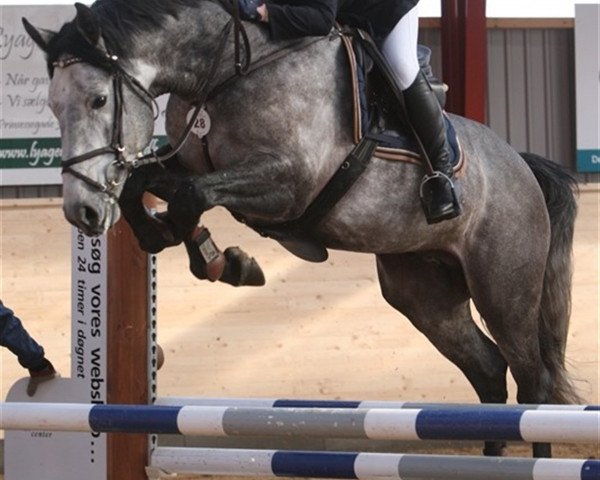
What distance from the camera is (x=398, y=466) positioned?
11.2 ft

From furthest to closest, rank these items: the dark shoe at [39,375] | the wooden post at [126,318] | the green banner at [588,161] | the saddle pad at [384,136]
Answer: the green banner at [588,161] < the dark shoe at [39,375] < the wooden post at [126,318] < the saddle pad at [384,136]

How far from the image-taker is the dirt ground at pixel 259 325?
23.7 ft

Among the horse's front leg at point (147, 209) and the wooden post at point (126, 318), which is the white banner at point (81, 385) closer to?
the wooden post at point (126, 318)

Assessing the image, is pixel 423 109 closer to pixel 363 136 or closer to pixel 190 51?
pixel 363 136

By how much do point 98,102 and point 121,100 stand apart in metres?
0.07

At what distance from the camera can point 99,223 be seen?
3.68 meters

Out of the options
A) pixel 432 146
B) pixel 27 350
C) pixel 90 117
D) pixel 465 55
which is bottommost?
pixel 27 350

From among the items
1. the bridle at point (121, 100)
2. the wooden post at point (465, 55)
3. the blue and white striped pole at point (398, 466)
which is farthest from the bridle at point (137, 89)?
the wooden post at point (465, 55)

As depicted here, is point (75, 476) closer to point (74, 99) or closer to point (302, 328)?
point (74, 99)

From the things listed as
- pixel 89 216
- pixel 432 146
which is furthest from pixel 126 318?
pixel 432 146

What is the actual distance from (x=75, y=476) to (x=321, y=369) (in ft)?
9.23

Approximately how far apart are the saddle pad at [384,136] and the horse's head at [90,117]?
27.5 inches

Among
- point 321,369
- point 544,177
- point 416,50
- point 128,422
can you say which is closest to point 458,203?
point 416,50

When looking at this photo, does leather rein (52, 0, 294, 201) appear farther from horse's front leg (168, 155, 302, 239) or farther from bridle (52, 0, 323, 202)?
horse's front leg (168, 155, 302, 239)
